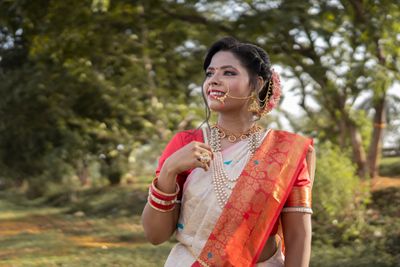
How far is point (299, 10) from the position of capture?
8.59 m

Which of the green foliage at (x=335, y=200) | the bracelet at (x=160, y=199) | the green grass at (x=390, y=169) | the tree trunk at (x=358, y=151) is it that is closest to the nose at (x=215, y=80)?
the bracelet at (x=160, y=199)

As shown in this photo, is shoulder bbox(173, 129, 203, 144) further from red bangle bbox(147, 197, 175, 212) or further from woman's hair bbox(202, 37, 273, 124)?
red bangle bbox(147, 197, 175, 212)

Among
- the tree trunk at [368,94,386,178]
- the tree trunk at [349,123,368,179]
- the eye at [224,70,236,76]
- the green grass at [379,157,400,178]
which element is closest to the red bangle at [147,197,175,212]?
the eye at [224,70,236,76]

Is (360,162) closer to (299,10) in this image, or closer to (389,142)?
(299,10)

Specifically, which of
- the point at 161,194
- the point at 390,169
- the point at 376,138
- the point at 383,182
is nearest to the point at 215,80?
the point at 161,194

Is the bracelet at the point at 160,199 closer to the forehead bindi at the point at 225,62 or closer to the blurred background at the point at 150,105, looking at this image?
the forehead bindi at the point at 225,62

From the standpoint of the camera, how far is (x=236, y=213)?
6.13 feet

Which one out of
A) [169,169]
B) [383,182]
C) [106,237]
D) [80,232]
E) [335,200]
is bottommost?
[80,232]

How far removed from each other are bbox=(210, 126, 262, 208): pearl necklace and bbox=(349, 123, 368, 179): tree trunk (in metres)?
11.0

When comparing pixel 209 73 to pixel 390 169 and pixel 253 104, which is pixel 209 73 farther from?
pixel 390 169

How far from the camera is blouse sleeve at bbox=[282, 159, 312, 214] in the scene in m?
1.88

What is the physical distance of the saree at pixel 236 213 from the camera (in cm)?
185

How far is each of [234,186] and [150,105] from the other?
14024mm

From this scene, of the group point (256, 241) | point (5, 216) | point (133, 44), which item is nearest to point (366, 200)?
point (133, 44)
